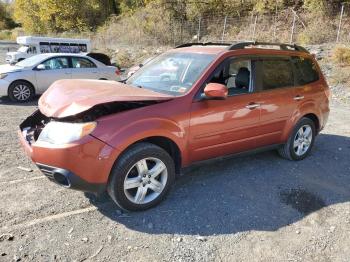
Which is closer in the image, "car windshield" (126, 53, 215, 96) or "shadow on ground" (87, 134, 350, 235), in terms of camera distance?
"shadow on ground" (87, 134, 350, 235)

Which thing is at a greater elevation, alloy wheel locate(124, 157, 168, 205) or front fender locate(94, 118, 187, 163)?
front fender locate(94, 118, 187, 163)

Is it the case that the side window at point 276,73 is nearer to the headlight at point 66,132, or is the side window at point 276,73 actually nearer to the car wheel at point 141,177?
the car wheel at point 141,177

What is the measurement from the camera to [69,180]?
369 centimetres

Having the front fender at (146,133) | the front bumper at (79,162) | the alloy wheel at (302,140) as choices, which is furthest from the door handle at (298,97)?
the front bumper at (79,162)

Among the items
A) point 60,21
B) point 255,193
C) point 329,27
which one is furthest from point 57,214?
point 60,21

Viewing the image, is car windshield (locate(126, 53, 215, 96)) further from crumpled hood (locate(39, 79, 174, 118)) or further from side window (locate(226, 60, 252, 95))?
side window (locate(226, 60, 252, 95))

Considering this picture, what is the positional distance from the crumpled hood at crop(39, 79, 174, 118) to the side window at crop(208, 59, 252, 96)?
38.3 inches

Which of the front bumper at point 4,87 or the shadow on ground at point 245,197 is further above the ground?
the front bumper at point 4,87

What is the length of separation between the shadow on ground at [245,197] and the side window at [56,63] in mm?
7121

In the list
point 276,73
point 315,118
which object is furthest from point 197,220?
point 315,118

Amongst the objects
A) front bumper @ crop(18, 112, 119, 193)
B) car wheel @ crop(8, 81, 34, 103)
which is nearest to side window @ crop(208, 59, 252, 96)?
front bumper @ crop(18, 112, 119, 193)

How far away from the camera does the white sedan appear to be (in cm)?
1030

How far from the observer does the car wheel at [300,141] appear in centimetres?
588

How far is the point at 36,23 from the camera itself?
41.5 meters
